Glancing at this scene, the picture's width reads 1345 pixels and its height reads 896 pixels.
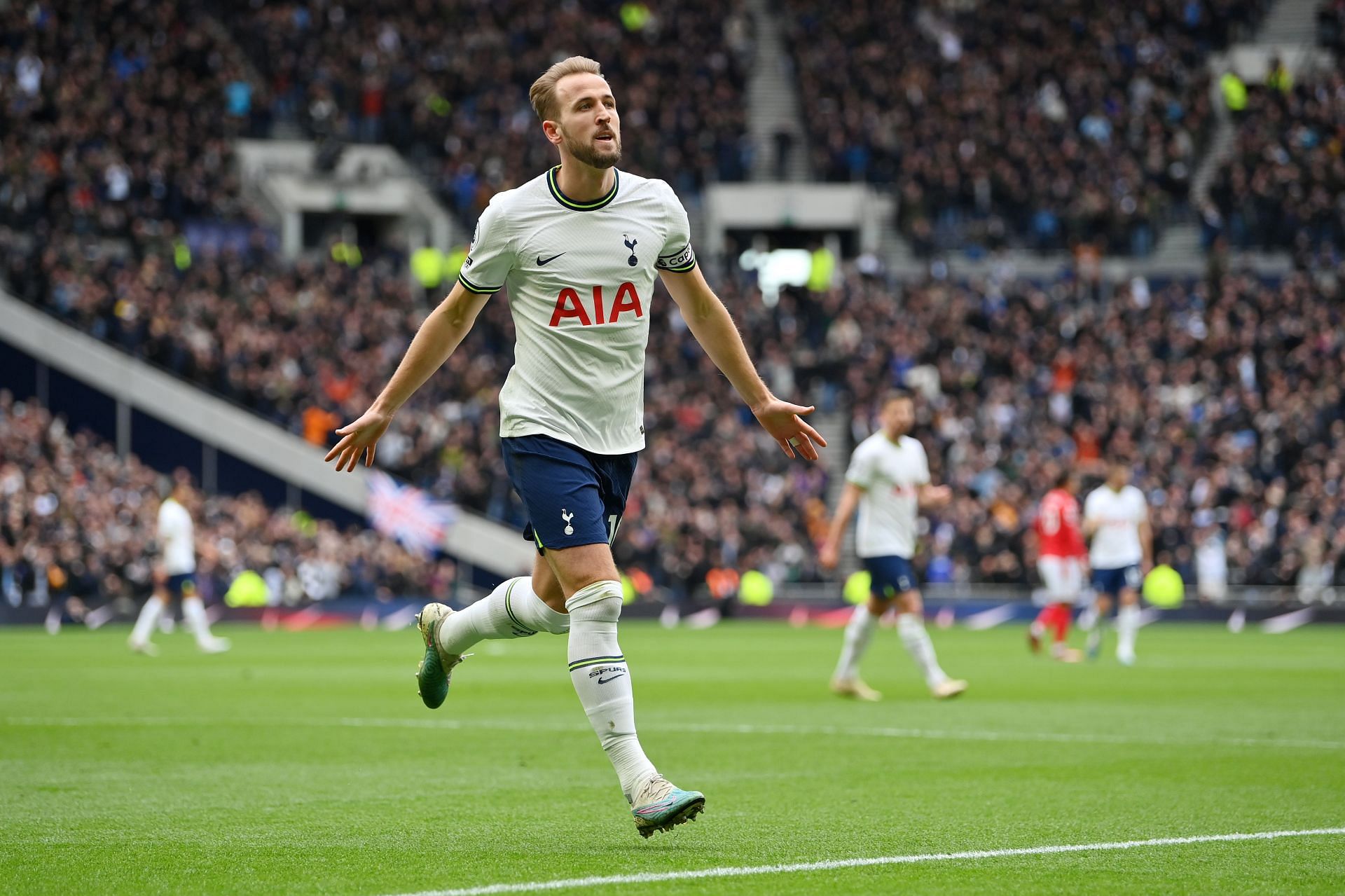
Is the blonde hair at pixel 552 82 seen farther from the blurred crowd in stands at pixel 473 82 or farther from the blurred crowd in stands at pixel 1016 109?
the blurred crowd in stands at pixel 1016 109

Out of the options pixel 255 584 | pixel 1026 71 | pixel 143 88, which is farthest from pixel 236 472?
pixel 1026 71

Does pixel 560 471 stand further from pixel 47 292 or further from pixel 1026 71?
pixel 1026 71

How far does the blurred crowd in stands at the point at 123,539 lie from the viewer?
33781mm

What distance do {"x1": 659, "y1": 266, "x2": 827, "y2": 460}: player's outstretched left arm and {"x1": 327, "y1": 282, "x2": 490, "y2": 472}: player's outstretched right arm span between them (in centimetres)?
84

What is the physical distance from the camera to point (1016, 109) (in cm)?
4759

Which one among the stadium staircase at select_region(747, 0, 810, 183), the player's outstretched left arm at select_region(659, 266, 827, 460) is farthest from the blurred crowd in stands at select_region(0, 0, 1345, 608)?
the player's outstretched left arm at select_region(659, 266, 827, 460)

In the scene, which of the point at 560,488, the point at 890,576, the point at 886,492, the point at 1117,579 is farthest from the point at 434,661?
the point at 1117,579

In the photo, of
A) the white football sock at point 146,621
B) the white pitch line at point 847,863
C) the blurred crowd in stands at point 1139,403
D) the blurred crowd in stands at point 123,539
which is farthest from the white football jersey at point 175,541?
the white pitch line at point 847,863

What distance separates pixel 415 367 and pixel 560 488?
74 centimetres

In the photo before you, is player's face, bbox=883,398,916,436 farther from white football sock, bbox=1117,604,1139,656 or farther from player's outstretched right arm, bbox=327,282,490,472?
player's outstretched right arm, bbox=327,282,490,472

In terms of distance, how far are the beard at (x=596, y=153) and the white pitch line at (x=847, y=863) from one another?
2649 millimetres

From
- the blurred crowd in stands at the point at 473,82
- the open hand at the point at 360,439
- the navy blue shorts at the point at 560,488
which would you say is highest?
the blurred crowd in stands at the point at 473,82

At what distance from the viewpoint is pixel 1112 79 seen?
48.2 m

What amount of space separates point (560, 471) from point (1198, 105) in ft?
143
